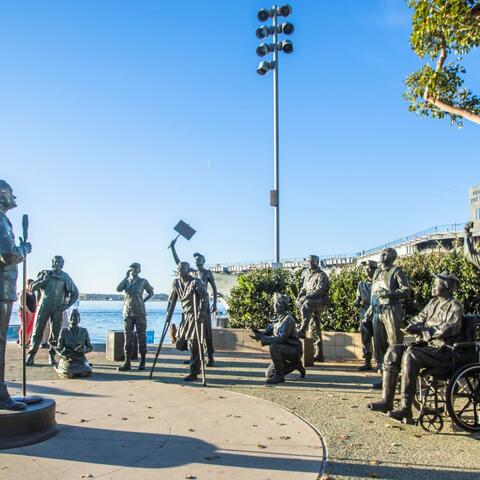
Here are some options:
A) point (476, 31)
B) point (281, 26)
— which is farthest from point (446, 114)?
point (281, 26)

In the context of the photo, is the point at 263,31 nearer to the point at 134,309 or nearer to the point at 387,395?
the point at 134,309

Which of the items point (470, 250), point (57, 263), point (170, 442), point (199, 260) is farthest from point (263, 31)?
point (170, 442)

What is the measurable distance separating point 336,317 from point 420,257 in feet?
8.02

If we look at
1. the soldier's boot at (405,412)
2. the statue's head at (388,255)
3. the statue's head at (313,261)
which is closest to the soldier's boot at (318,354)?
the statue's head at (313,261)

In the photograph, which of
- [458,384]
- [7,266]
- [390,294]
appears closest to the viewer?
[7,266]

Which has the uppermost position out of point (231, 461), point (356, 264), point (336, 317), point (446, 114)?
point (446, 114)

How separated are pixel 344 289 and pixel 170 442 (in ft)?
27.1

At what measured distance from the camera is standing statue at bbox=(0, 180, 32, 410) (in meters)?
5.23

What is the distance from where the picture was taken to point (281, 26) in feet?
53.6

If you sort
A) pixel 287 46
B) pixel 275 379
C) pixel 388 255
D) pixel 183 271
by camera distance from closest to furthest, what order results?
pixel 388 255, pixel 275 379, pixel 183 271, pixel 287 46

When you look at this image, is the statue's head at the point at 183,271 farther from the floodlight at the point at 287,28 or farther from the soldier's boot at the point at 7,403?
the floodlight at the point at 287,28

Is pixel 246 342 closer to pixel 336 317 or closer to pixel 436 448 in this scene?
pixel 336 317

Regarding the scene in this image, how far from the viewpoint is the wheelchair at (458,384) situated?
5.42 metres

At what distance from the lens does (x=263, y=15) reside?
16.7m
